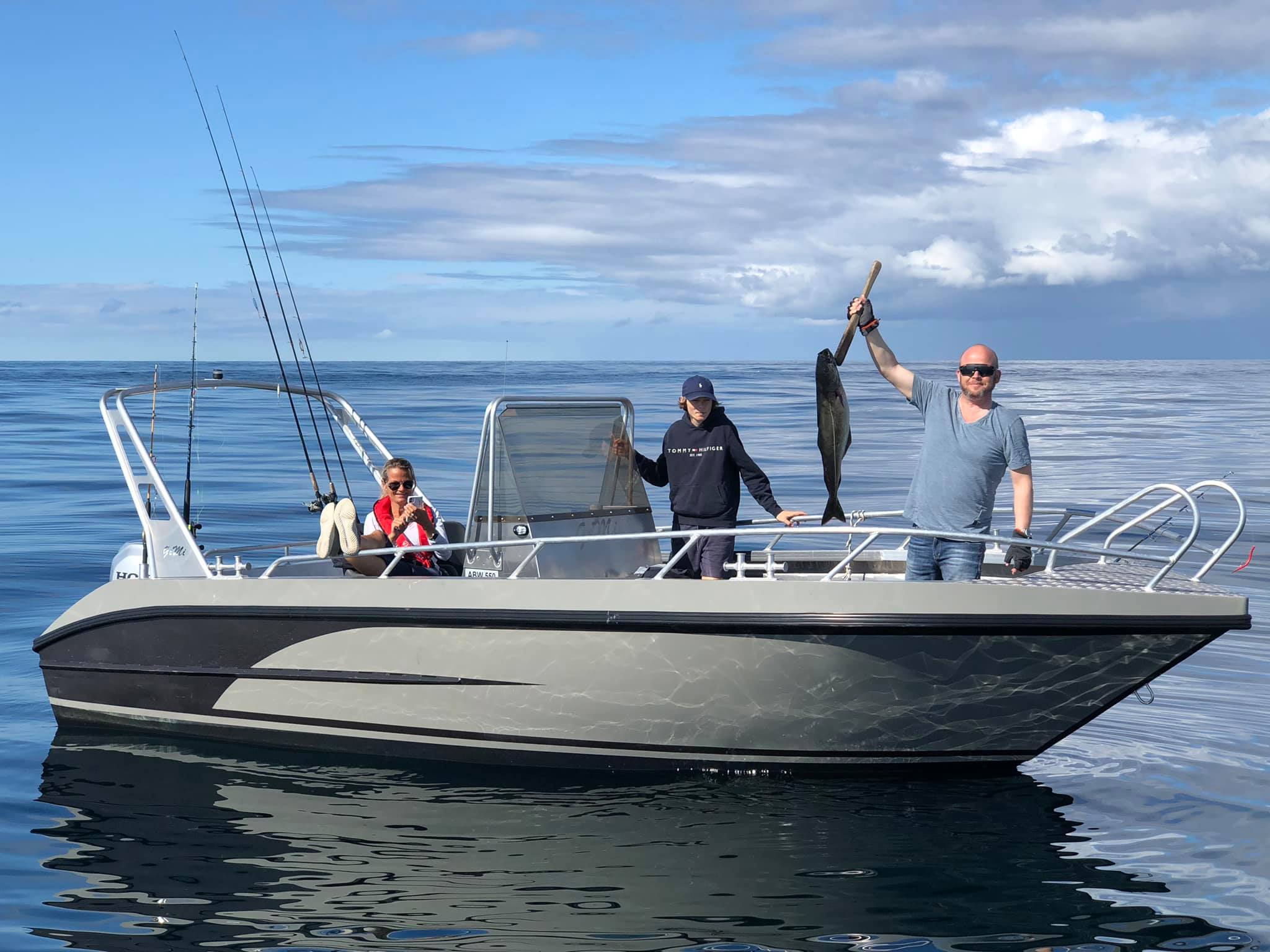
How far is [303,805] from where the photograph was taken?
6.06 metres

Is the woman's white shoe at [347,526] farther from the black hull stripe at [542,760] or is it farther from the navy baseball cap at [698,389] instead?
the navy baseball cap at [698,389]

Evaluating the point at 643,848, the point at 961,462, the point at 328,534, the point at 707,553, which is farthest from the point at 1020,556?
the point at 328,534

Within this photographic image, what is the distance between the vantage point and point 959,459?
552 cm

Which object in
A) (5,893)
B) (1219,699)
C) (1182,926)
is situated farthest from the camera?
(1219,699)

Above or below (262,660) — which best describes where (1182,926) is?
below

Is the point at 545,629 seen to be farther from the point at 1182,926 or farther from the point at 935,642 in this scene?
the point at 1182,926

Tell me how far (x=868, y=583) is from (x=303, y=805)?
2.88 m

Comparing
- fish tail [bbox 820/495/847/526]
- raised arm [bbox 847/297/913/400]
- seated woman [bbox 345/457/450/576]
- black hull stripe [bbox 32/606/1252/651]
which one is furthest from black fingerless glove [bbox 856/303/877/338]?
seated woman [bbox 345/457/450/576]

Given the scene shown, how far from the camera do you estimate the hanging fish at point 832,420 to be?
5613 mm

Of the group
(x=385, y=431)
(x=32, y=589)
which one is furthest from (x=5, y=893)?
(x=385, y=431)

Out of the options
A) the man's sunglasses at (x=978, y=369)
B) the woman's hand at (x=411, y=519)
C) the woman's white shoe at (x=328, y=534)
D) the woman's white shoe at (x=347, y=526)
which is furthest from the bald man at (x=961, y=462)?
the woman's white shoe at (x=328, y=534)

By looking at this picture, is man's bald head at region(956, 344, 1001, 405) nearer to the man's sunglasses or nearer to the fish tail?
the man's sunglasses

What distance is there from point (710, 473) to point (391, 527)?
5.57 feet

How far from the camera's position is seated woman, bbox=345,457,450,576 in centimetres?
658
